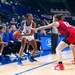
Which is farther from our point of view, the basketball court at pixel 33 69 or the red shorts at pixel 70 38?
the red shorts at pixel 70 38

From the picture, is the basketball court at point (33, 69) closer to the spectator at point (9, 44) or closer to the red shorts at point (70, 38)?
the red shorts at point (70, 38)

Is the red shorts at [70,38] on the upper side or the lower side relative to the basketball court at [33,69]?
upper

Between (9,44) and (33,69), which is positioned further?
(9,44)

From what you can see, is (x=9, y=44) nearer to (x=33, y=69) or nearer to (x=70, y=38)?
(x=33, y=69)

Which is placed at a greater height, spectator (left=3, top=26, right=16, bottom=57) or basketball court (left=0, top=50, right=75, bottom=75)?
spectator (left=3, top=26, right=16, bottom=57)

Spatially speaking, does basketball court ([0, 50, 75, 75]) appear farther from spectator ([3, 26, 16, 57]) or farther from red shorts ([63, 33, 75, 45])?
spectator ([3, 26, 16, 57])

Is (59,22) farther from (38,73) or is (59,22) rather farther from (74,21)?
(74,21)

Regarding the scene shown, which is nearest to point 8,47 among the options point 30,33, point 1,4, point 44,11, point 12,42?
point 12,42

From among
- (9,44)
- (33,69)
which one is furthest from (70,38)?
(9,44)

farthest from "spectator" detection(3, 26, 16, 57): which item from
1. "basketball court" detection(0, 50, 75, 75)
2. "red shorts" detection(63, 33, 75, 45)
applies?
"red shorts" detection(63, 33, 75, 45)

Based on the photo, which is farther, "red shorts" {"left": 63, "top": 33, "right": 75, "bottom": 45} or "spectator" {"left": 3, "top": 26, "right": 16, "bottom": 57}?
"spectator" {"left": 3, "top": 26, "right": 16, "bottom": 57}

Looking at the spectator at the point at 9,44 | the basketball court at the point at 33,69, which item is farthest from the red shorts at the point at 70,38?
the spectator at the point at 9,44

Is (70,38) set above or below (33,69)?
above

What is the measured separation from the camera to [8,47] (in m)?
8.86
